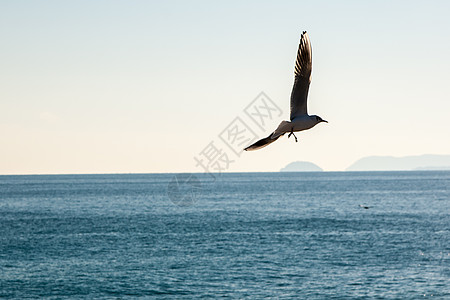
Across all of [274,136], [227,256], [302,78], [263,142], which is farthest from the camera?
[227,256]

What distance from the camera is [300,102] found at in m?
8.78

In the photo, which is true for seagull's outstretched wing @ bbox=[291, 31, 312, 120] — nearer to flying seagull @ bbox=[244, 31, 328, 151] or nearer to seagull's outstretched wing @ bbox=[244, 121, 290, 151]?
flying seagull @ bbox=[244, 31, 328, 151]

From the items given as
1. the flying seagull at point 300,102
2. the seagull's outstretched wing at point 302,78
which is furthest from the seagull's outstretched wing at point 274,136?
the seagull's outstretched wing at point 302,78

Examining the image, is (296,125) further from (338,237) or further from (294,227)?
(294,227)

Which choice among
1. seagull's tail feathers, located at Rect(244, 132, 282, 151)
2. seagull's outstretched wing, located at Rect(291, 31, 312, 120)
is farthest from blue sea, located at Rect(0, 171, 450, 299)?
seagull's tail feathers, located at Rect(244, 132, 282, 151)

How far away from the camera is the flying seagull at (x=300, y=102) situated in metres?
8.16

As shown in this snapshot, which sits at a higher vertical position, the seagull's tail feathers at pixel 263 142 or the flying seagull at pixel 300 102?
the flying seagull at pixel 300 102

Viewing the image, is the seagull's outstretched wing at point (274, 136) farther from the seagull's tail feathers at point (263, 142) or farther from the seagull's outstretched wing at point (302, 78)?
the seagull's outstretched wing at point (302, 78)

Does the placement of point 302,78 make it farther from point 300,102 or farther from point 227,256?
point 227,256

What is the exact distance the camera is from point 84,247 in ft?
299

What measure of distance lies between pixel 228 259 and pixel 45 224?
63.5 meters

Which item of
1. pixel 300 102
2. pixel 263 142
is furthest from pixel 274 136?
pixel 300 102

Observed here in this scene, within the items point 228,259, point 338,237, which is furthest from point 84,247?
point 338,237

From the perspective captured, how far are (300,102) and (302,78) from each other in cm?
38
